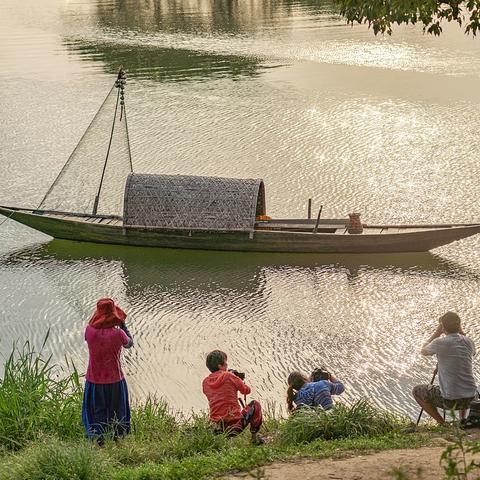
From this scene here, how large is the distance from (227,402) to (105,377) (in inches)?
42.4

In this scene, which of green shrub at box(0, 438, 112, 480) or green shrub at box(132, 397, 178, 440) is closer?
green shrub at box(0, 438, 112, 480)

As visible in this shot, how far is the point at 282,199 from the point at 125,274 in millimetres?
4269

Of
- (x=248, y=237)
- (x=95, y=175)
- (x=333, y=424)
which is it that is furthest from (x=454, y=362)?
(x=95, y=175)

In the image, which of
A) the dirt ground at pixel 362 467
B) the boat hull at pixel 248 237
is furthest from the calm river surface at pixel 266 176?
the dirt ground at pixel 362 467

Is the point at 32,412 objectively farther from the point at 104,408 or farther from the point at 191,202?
the point at 191,202

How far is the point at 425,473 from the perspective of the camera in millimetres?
6758

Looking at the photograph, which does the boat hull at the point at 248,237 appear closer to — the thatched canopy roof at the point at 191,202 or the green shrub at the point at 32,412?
the thatched canopy roof at the point at 191,202

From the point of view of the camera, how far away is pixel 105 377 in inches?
331

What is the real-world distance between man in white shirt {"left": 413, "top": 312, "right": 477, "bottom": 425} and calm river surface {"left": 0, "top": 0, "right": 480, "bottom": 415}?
2.75 meters

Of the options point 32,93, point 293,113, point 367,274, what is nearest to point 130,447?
point 367,274

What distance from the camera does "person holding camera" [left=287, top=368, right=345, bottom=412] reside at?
8.36 meters

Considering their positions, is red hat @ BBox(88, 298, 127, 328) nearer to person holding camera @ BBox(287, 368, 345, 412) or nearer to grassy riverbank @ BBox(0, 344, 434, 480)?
grassy riverbank @ BBox(0, 344, 434, 480)

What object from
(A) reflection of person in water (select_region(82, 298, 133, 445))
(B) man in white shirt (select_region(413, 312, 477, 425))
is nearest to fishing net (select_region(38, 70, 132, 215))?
(A) reflection of person in water (select_region(82, 298, 133, 445))

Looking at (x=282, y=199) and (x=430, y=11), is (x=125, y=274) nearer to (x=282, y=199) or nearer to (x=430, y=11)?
(x=282, y=199)
